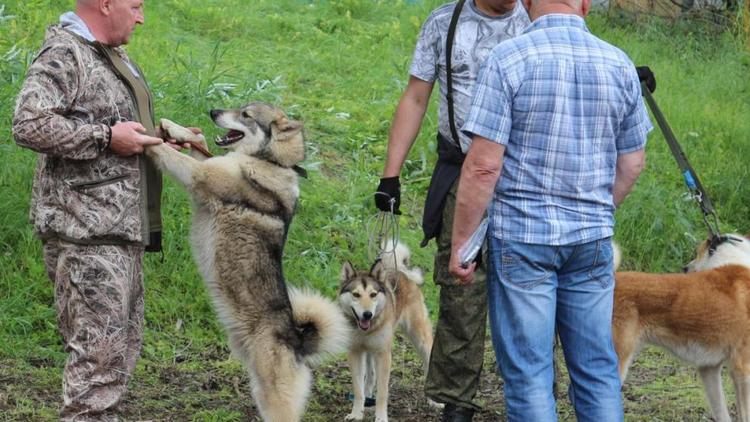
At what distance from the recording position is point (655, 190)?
354 inches

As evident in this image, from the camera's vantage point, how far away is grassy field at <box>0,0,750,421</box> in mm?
5938

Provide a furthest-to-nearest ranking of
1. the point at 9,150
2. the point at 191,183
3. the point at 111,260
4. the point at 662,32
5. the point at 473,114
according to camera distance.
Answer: the point at 662,32 < the point at 9,150 < the point at 191,183 < the point at 111,260 < the point at 473,114

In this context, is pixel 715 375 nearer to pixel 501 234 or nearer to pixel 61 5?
pixel 501 234

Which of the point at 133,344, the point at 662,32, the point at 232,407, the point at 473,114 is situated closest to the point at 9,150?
the point at 232,407

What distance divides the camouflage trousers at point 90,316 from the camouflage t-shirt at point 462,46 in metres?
1.69

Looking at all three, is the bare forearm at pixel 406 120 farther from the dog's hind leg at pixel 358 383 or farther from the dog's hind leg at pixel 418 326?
the dog's hind leg at pixel 418 326

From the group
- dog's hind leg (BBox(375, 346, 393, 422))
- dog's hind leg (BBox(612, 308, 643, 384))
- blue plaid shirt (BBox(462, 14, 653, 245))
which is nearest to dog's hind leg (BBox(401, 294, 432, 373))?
dog's hind leg (BBox(375, 346, 393, 422))

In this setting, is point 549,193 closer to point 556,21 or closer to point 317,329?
point 556,21

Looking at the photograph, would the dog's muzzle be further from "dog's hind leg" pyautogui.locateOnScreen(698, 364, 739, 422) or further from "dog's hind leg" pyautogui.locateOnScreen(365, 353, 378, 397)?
"dog's hind leg" pyautogui.locateOnScreen(698, 364, 739, 422)

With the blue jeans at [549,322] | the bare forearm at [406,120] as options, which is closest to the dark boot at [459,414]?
the bare forearm at [406,120]

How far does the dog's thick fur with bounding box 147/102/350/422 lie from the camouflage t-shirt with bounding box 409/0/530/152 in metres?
0.90

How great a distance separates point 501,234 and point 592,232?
1.02 ft

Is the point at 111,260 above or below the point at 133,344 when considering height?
above

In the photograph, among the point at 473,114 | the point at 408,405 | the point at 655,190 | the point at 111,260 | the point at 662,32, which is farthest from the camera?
the point at 662,32
